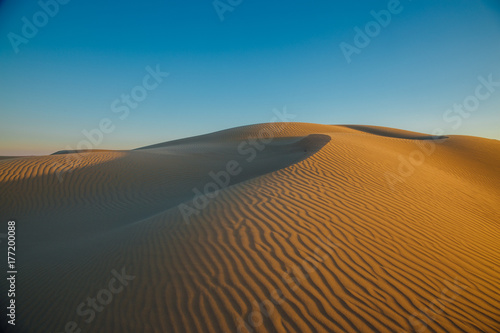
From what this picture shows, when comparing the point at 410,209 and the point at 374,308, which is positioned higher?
the point at 410,209

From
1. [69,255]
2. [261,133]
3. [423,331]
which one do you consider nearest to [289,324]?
[423,331]

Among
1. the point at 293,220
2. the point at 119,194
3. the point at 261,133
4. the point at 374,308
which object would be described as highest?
the point at 261,133

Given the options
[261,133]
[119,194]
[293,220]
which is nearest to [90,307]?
[293,220]

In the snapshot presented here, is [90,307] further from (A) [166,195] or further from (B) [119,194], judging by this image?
(B) [119,194]

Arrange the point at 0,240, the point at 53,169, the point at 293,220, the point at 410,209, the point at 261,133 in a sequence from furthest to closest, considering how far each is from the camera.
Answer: the point at 261,133, the point at 53,169, the point at 0,240, the point at 410,209, the point at 293,220

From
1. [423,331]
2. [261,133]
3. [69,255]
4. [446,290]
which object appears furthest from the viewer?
[261,133]

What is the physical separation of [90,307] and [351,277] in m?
3.87

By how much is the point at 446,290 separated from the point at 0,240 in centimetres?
1057

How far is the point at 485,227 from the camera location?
214 inches

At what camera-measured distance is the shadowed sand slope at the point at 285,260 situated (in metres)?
2.77

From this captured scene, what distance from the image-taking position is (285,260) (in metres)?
3.50

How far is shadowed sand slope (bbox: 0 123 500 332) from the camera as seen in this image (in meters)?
2.77

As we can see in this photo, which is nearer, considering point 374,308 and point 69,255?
point 374,308

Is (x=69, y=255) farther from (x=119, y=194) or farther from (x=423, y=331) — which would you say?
(x=423, y=331)
